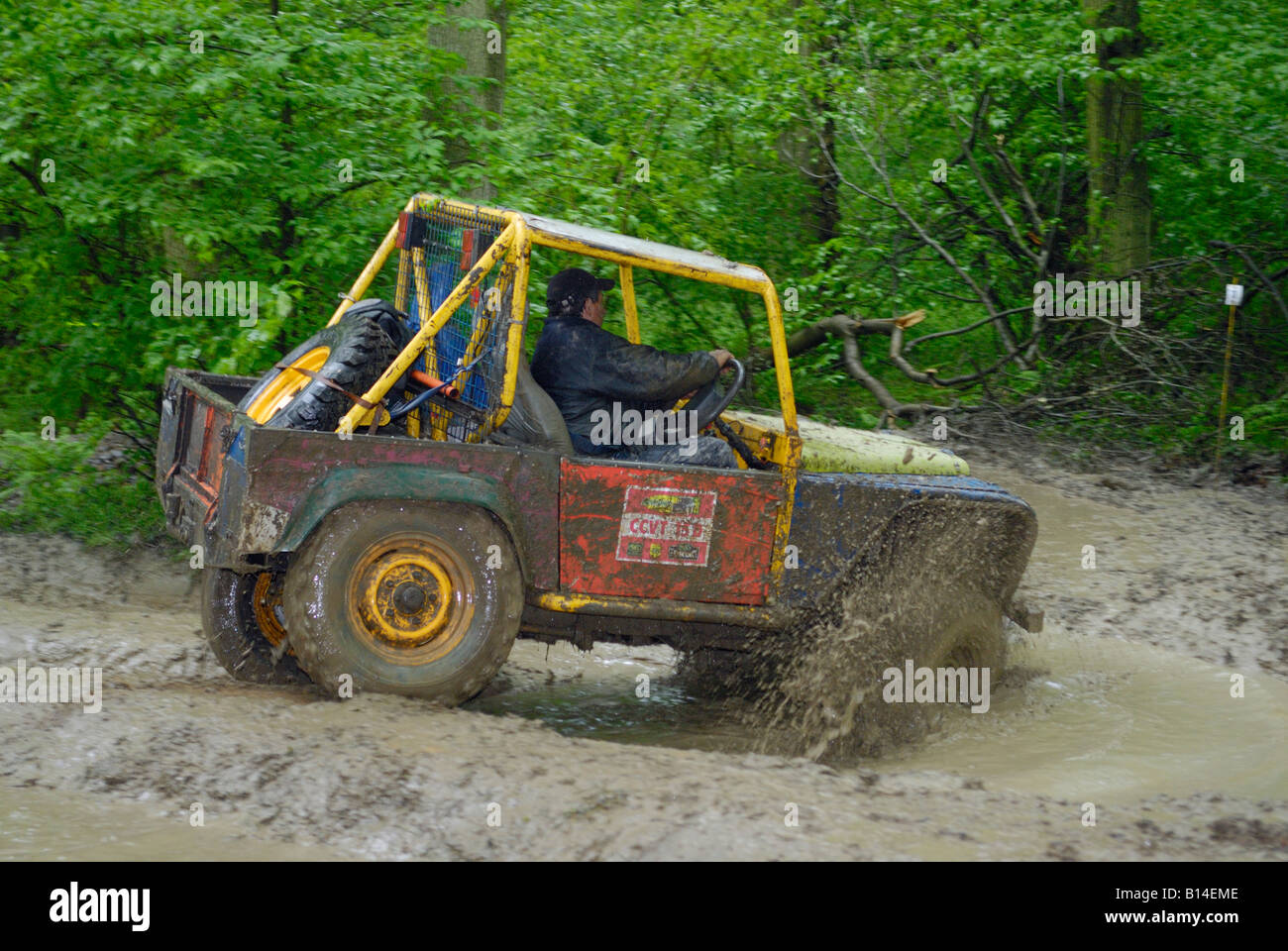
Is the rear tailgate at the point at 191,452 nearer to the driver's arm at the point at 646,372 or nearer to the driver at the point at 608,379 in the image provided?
the driver at the point at 608,379

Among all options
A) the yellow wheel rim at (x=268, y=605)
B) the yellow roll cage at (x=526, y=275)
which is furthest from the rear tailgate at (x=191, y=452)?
the yellow roll cage at (x=526, y=275)

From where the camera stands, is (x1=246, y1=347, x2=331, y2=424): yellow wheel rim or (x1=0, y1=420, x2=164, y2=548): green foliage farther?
(x1=0, y1=420, x2=164, y2=548): green foliage

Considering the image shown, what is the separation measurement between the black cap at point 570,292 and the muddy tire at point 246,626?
5.89 feet

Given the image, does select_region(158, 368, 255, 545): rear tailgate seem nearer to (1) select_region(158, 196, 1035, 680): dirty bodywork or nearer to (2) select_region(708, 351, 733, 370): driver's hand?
(1) select_region(158, 196, 1035, 680): dirty bodywork

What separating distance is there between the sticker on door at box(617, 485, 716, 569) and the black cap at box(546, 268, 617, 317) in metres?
0.94

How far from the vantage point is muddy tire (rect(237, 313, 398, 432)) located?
503 centimetres

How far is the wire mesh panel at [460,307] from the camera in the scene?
5.09 meters

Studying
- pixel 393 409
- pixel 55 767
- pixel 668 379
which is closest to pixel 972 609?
pixel 668 379

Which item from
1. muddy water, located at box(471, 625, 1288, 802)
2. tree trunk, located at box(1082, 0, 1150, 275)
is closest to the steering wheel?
muddy water, located at box(471, 625, 1288, 802)

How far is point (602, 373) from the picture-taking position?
5457 millimetres

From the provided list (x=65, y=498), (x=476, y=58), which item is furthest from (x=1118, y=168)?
(x=65, y=498)

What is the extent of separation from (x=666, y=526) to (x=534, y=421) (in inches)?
27.8

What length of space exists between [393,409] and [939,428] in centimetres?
473

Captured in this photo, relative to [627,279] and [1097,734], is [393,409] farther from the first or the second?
[1097,734]
